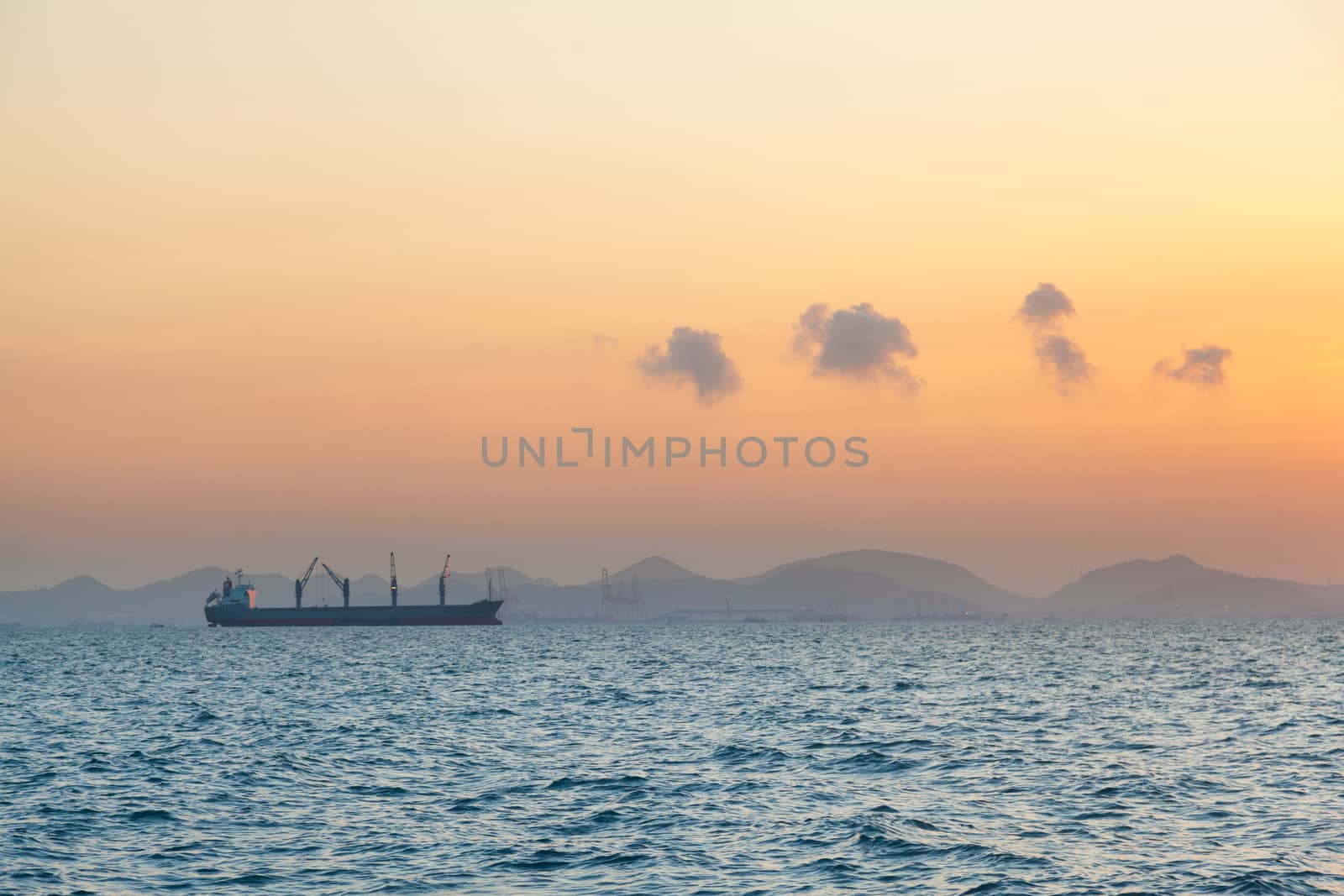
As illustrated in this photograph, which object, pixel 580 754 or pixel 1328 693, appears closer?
pixel 580 754

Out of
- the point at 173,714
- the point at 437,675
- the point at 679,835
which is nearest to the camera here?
the point at 679,835

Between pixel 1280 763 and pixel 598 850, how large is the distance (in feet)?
90.2

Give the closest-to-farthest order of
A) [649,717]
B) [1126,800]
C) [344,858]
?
[344,858], [1126,800], [649,717]

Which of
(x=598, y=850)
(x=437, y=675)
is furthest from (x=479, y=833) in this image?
(x=437, y=675)

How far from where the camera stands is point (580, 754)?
49.3m

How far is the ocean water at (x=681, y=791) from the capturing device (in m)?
29.2

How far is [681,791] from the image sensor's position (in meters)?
40.2

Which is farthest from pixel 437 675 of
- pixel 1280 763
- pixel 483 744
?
pixel 1280 763

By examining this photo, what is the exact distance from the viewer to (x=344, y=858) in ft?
101

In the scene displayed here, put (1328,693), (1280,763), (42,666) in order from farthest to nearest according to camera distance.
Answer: (42,666) → (1328,693) → (1280,763)

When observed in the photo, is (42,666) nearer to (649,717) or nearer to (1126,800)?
(649,717)

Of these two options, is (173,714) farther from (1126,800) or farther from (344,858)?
(1126,800)

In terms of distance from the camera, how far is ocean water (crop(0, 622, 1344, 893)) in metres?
29.2

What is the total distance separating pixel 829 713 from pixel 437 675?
5024cm
